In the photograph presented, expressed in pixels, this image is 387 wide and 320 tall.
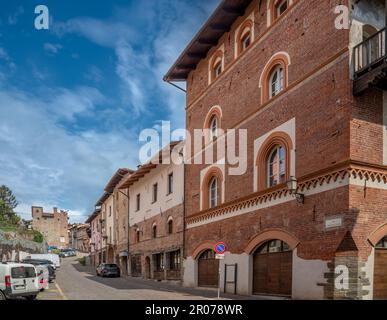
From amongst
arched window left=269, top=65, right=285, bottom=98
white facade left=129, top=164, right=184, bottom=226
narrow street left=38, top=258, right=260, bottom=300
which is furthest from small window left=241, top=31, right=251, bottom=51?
narrow street left=38, top=258, right=260, bottom=300

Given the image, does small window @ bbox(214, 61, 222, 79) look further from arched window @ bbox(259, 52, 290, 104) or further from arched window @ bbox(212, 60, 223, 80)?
arched window @ bbox(259, 52, 290, 104)

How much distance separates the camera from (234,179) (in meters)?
19.7

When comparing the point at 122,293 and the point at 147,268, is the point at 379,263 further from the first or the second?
the point at 147,268

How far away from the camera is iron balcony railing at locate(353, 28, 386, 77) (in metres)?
12.9

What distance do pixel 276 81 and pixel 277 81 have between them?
10 cm

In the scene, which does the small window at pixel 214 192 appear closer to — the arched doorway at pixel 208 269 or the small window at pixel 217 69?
the arched doorway at pixel 208 269

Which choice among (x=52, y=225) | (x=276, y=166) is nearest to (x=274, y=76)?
(x=276, y=166)

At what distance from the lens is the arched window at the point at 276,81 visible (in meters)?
17.2

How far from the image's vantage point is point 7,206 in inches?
2901

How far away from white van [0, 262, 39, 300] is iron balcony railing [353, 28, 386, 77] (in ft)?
41.7

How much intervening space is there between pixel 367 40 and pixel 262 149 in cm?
599

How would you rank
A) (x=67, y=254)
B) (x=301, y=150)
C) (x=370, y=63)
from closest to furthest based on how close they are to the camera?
(x=370, y=63) → (x=301, y=150) → (x=67, y=254)

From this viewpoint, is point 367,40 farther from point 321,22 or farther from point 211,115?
point 211,115

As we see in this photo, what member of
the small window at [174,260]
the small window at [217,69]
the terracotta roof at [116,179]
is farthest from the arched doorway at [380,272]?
the terracotta roof at [116,179]
